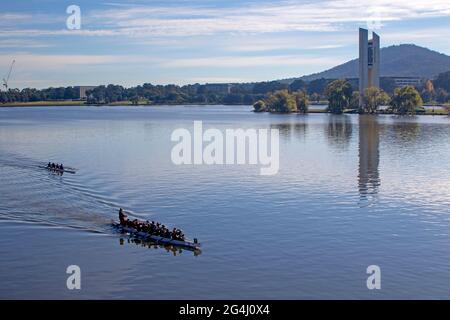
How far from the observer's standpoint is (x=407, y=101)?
170 meters

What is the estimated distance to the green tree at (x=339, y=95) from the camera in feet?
615

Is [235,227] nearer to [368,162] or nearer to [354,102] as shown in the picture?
[368,162]

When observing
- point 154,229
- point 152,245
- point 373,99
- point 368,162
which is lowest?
point 152,245

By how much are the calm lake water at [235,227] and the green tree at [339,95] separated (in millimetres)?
115711

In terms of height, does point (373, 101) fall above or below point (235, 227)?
above

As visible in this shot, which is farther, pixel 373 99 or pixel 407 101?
pixel 373 99

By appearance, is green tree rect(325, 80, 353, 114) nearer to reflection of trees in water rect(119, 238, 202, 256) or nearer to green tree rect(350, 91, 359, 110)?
green tree rect(350, 91, 359, 110)

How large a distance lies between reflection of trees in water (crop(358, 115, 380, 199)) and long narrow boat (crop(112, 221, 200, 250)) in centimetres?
1902

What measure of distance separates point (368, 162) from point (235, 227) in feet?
113

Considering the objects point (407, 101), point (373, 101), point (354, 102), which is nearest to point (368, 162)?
point (407, 101)

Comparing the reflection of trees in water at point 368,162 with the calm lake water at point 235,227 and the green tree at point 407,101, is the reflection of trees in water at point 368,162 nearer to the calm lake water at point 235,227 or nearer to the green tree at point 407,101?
the calm lake water at point 235,227

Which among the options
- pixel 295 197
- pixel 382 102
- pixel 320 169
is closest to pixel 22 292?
pixel 295 197

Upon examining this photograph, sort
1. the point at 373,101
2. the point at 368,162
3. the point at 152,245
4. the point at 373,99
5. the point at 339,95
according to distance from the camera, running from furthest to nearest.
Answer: the point at 339,95 → the point at 373,99 → the point at 373,101 → the point at 368,162 → the point at 152,245
